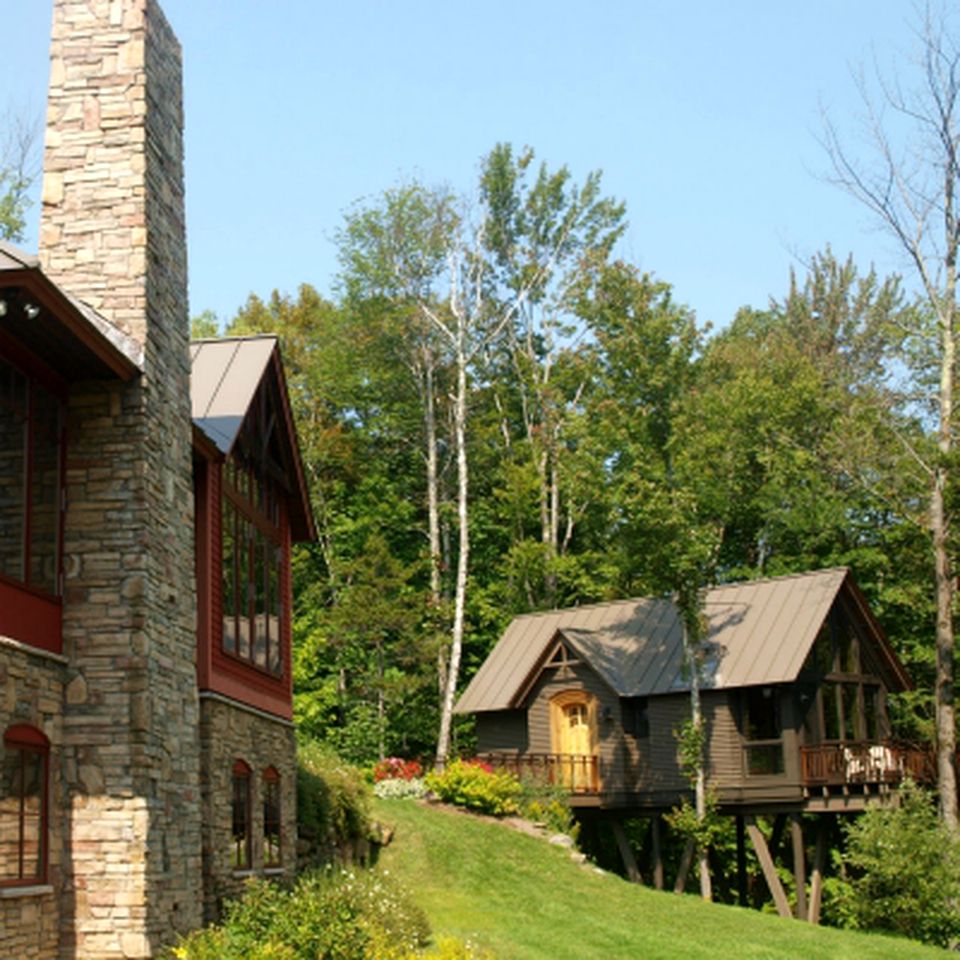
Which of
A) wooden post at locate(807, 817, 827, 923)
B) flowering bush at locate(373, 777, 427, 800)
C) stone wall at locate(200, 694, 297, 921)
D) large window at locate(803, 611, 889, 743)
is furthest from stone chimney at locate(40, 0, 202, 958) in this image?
large window at locate(803, 611, 889, 743)

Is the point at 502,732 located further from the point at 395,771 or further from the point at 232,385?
the point at 232,385

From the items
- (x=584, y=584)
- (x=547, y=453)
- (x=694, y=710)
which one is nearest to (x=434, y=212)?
(x=547, y=453)

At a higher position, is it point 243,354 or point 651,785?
point 243,354

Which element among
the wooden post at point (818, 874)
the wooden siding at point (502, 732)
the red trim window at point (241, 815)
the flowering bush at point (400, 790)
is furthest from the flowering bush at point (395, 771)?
the red trim window at point (241, 815)

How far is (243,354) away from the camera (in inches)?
698

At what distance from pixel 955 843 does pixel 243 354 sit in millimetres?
15265

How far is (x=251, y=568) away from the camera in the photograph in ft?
57.9

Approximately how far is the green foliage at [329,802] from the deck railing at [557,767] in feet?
23.1

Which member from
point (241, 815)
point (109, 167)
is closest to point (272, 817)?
point (241, 815)

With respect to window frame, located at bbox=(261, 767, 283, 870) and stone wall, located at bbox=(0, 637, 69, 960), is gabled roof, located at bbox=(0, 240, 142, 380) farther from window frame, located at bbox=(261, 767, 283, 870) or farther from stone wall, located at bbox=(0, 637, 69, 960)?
window frame, located at bbox=(261, 767, 283, 870)

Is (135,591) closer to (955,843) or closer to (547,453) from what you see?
(955,843)

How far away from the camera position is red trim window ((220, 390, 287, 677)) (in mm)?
16578

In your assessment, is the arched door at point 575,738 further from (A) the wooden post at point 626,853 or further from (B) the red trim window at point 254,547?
(B) the red trim window at point 254,547

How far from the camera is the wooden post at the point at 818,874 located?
2664 centimetres
